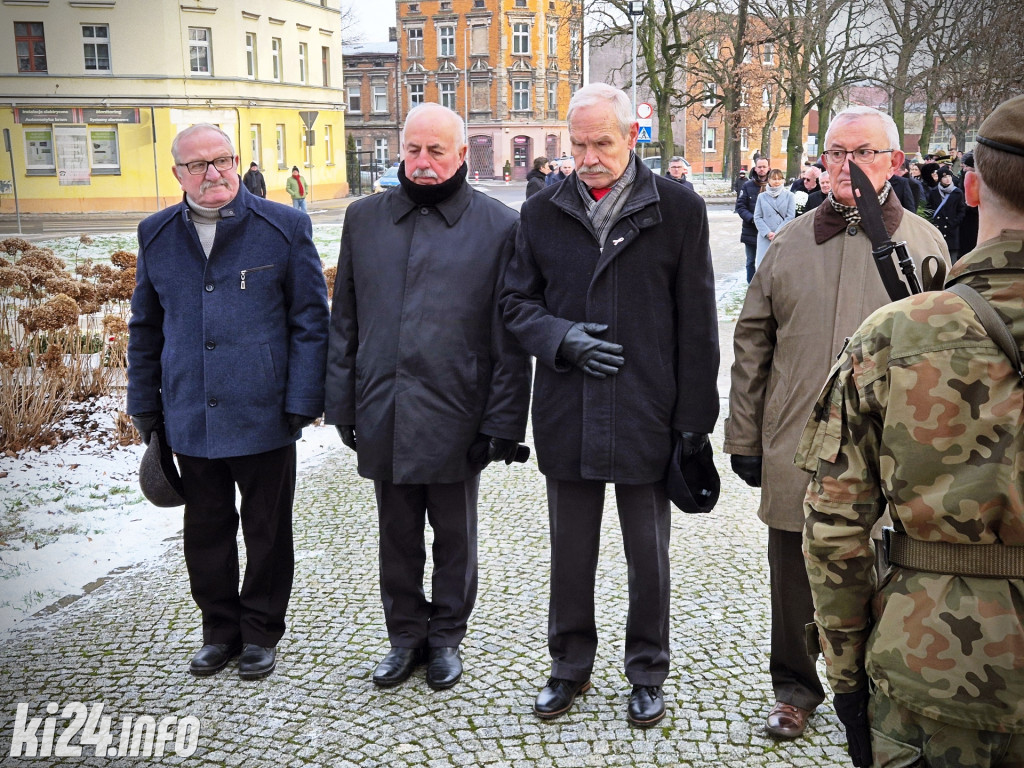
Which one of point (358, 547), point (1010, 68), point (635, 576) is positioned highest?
point (1010, 68)

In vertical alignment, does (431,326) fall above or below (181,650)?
above

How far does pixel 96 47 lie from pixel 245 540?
36.7 metres

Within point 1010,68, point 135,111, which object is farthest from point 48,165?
point 1010,68

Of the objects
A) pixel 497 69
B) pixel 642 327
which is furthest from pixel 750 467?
pixel 497 69

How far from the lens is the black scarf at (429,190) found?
406 centimetres

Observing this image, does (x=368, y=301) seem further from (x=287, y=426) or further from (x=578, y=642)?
(x=578, y=642)

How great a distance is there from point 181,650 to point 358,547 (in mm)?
1403

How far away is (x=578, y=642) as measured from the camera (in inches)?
153

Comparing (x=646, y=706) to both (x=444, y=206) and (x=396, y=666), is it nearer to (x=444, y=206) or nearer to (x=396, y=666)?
(x=396, y=666)

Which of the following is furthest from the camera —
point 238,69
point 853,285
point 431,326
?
point 238,69

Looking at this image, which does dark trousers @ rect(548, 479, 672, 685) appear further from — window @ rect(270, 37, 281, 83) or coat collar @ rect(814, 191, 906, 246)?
window @ rect(270, 37, 281, 83)

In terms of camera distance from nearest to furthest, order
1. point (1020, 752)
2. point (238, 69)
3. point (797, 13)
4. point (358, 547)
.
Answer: point (1020, 752) → point (358, 547) → point (797, 13) → point (238, 69)

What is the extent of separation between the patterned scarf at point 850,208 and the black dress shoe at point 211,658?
9.40 feet

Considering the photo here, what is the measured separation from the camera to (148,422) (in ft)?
14.1
